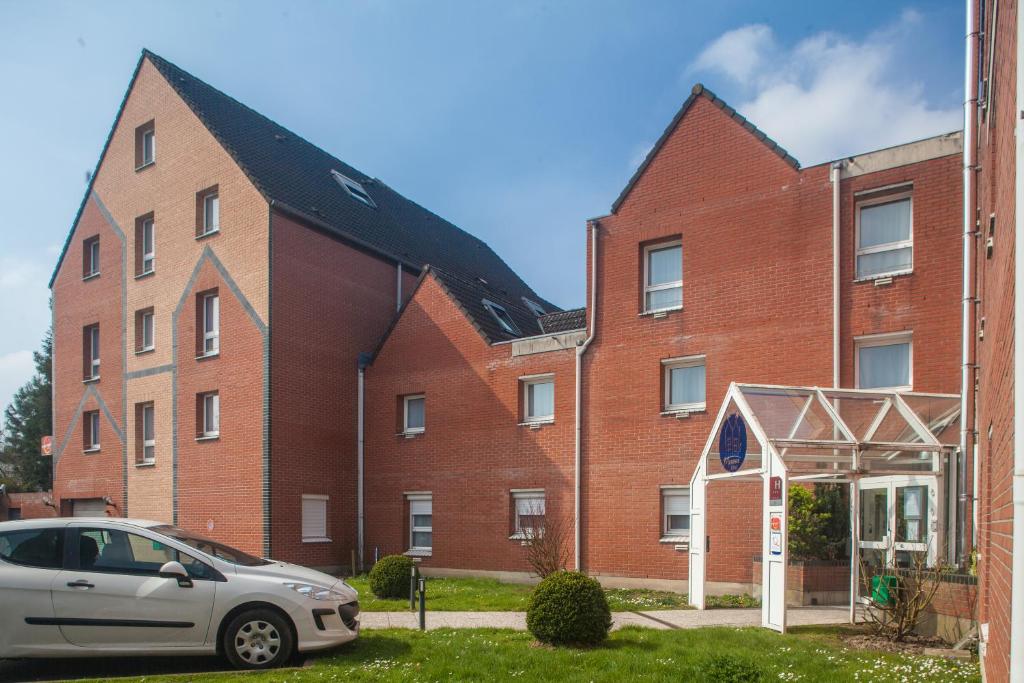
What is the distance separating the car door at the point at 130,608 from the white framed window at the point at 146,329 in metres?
16.1

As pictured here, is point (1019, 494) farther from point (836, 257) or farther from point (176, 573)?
point (836, 257)

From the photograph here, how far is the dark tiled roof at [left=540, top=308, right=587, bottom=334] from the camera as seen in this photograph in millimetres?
24547

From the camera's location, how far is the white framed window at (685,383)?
16.6 metres

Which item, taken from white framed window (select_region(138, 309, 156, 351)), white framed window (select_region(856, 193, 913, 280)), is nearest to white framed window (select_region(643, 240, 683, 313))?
white framed window (select_region(856, 193, 913, 280))

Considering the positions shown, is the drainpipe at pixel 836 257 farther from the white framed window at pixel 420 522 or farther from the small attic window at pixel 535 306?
the small attic window at pixel 535 306

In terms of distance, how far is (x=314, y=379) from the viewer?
21.0 meters

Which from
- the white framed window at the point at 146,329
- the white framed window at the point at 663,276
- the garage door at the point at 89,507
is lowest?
the garage door at the point at 89,507

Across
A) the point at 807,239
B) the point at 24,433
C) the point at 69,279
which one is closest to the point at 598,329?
the point at 807,239

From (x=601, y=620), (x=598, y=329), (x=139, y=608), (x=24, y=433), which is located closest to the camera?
(x=139, y=608)

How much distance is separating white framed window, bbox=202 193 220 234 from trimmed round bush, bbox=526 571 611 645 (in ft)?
52.5

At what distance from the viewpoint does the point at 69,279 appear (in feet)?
86.1

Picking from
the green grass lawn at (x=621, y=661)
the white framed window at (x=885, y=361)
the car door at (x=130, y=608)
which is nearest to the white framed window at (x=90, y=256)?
the car door at (x=130, y=608)

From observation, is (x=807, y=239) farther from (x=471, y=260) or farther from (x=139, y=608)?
(x=471, y=260)

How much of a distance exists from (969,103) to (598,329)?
27.3 ft
